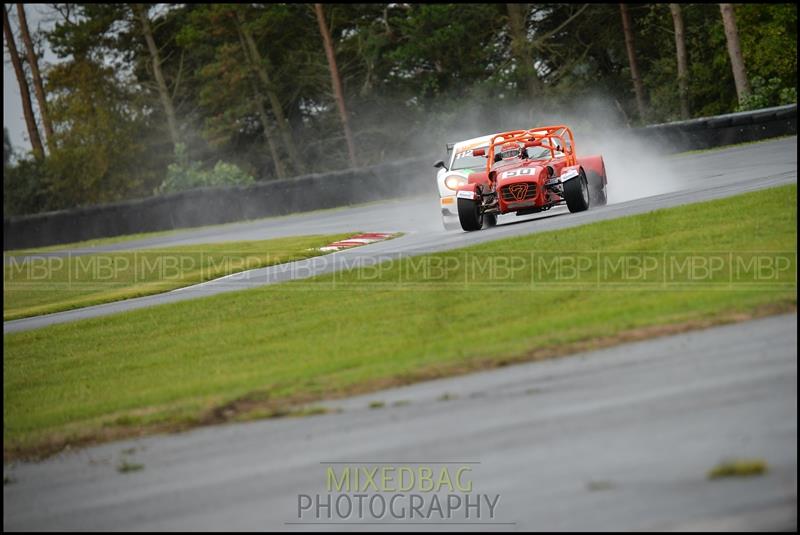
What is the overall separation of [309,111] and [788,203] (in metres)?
42.8

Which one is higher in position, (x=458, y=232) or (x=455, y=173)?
(x=455, y=173)

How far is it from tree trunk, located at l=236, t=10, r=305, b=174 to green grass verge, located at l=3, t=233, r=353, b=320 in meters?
24.4

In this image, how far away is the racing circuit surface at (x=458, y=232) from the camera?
50.5 ft

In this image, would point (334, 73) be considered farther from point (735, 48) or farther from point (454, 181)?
point (454, 181)

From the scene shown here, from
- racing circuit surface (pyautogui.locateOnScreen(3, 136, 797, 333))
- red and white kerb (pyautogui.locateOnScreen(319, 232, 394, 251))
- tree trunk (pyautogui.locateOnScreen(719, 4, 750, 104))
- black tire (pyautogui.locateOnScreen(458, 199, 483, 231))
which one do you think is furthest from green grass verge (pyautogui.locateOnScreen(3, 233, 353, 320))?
tree trunk (pyautogui.locateOnScreen(719, 4, 750, 104))

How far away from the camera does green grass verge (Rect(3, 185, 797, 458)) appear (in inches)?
318

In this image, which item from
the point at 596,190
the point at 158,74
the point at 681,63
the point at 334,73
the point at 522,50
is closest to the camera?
the point at 596,190

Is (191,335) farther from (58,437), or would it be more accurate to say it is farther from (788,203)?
(788,203)

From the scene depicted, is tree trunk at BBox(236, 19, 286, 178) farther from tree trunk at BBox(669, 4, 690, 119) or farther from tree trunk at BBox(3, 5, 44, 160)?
tree trunk at BBox(669, 4, 690, 119)

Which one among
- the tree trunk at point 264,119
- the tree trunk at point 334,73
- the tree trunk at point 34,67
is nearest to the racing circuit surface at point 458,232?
the tree trunk at point 334,73

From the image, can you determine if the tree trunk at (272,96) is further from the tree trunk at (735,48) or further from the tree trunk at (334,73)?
the tree trunk at (735,48)

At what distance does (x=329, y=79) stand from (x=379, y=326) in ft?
131

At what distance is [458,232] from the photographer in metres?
18.0

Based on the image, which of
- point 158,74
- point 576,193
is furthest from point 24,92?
point 576,193
